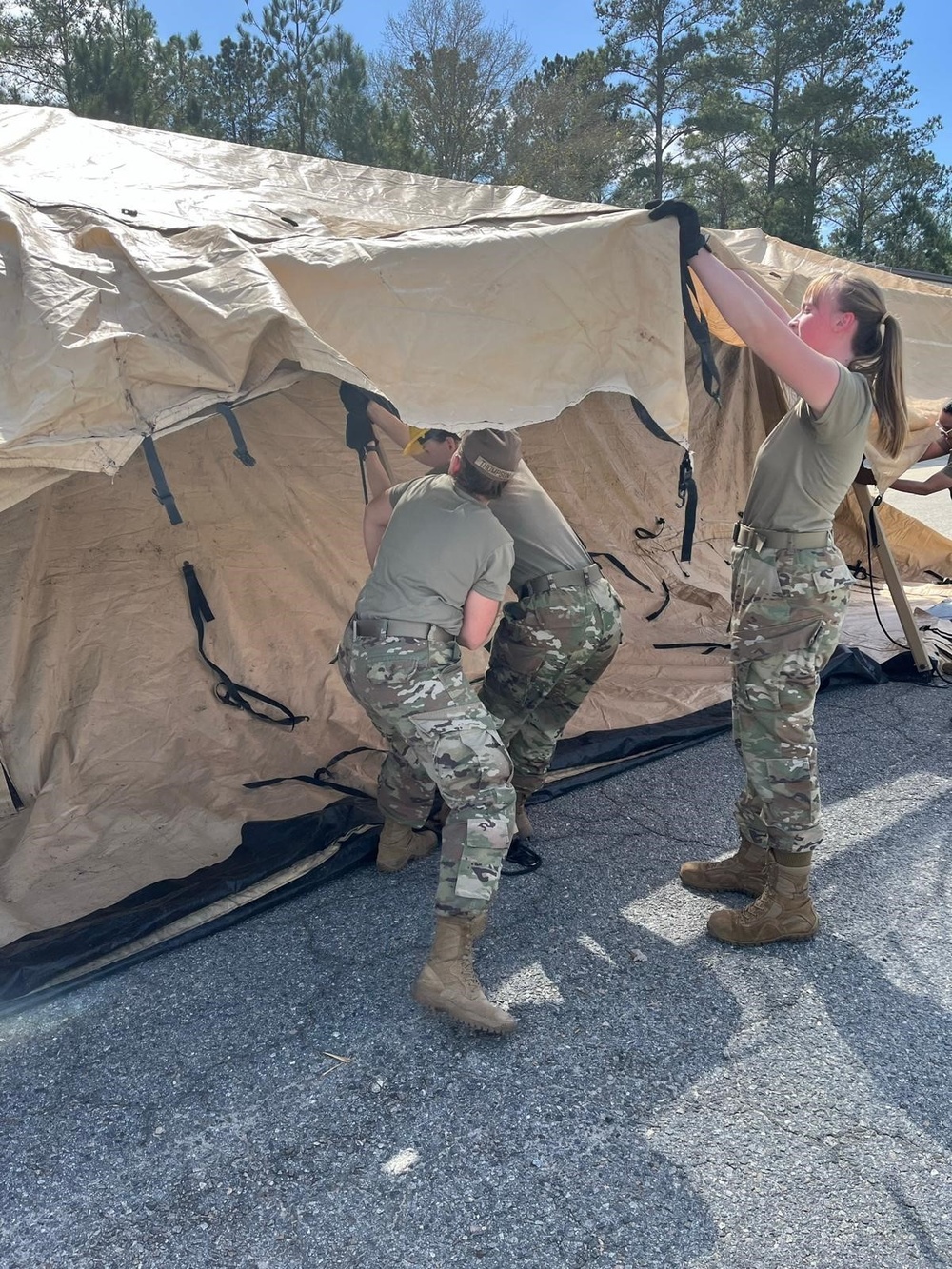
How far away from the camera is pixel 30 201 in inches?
113

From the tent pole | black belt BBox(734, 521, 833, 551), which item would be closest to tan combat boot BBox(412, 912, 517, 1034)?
black belt BBox(734, 521, 833, 551)

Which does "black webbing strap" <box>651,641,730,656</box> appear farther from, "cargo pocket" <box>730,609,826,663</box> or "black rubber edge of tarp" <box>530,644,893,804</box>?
"cargo pocket" <box>730,609,826,663</box>

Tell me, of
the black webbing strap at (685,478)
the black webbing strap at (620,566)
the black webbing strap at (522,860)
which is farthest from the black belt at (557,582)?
the black webbing strap at (620,566)

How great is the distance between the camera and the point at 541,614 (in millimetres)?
3406

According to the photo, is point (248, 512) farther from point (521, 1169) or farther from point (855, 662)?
point (855, 662)

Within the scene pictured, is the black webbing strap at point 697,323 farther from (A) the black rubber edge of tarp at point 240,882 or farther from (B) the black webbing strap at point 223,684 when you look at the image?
(B) the black webbing strap at point 223,684

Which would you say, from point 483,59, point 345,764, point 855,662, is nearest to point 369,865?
point 345,764

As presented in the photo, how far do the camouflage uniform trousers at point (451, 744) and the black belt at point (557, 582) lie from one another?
0.57m

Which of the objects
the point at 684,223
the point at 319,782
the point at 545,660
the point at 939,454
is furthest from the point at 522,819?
the point at 939,454

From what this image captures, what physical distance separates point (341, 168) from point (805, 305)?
8.74 feet

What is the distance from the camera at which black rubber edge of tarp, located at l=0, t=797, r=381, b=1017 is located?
2.98 m

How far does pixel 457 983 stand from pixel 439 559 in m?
1.20

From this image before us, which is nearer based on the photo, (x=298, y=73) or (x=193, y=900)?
(x=193, y=900)

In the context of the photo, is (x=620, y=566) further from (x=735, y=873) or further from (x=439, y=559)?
(x=439, y=559)
